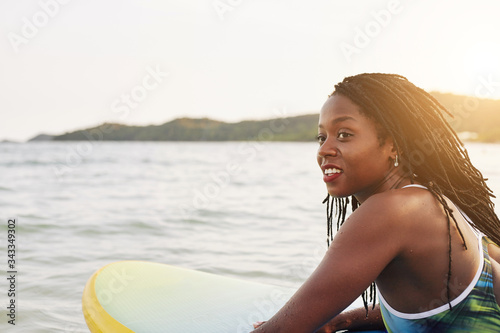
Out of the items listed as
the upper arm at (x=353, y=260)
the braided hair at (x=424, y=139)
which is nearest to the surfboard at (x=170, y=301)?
the upper arm at (x=353, y=260)

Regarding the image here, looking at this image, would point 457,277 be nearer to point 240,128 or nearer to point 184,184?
point 184,184

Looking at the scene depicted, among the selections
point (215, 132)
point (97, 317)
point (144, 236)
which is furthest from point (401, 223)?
point (215, 132)

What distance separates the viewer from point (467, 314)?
145 cm

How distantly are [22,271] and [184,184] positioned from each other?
29.5 ft

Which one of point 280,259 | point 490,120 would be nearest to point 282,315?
point 280,259

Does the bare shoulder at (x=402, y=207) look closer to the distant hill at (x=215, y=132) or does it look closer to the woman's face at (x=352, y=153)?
the woman's face at (x=352, y=153)

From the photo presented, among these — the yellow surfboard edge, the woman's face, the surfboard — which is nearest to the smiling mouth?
the woman's face

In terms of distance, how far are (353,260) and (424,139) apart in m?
0.44

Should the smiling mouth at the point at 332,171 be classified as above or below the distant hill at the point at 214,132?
above

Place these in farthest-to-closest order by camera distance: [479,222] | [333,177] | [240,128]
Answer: [240,128] → [479,222] → [333,177]

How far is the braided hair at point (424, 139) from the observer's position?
1.50 meters

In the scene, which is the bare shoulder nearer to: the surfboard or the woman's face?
the woman's face

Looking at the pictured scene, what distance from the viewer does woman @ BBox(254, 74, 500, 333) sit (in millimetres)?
1366

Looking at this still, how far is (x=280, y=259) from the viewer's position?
16.4 feet
